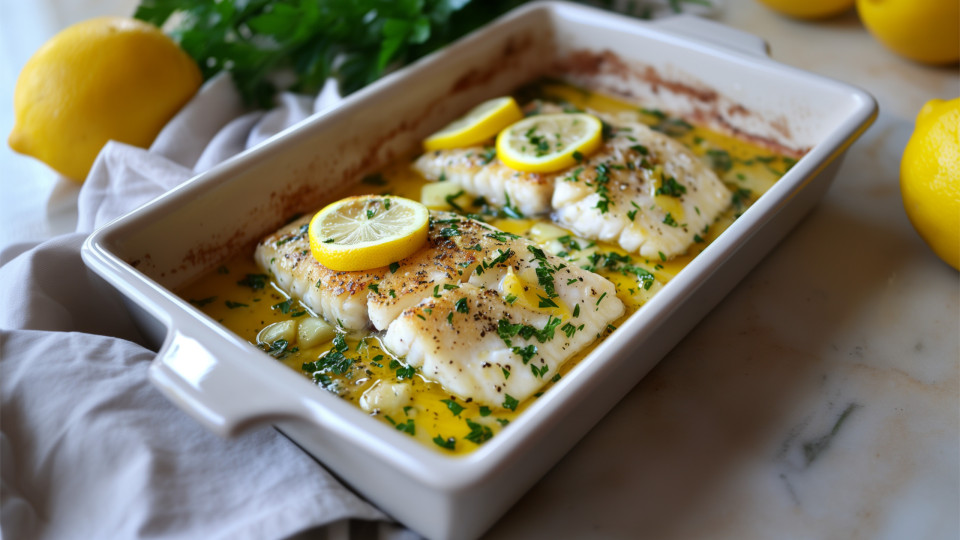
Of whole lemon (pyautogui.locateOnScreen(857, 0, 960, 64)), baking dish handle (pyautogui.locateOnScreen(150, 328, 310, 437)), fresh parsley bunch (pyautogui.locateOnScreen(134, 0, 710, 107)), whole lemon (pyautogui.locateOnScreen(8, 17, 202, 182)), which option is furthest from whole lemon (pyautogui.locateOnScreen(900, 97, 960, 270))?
whole lemon (pyautogui.locateOnScreen(8, 17, 202, 182))

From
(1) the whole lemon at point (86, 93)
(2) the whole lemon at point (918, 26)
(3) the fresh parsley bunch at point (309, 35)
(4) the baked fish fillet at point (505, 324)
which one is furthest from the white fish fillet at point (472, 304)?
(2) the whole lemon at point (918, 26)

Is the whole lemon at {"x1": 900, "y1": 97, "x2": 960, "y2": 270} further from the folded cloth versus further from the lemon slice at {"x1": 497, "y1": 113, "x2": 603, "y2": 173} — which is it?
the folded cloth

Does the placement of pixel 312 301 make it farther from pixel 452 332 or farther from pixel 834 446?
pixel 834 446

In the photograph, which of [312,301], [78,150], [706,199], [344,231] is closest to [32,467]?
[312,301]

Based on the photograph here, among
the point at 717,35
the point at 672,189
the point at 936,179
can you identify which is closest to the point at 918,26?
the point at 717,35

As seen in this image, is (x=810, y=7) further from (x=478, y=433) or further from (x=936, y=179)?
(x=478, y=433)

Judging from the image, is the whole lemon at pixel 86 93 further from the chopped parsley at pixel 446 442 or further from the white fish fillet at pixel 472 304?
the chopped parsley at pixel 446 442
